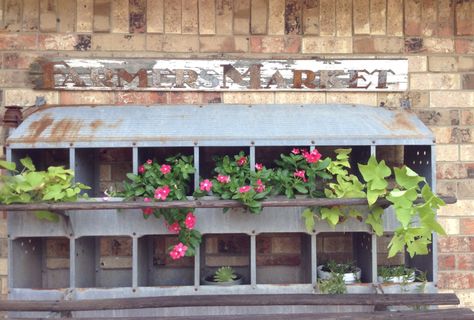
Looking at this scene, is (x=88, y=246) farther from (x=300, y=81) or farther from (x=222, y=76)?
(x=300, y=81)

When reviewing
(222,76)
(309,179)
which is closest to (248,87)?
(222,76)

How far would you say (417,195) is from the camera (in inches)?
110

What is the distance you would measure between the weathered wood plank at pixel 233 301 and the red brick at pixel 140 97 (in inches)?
52.6

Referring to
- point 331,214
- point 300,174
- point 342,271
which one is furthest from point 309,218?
point 342,271

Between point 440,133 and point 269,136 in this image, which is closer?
point 269,136

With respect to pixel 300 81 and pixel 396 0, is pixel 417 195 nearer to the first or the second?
pixel 300 81

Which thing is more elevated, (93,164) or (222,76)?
(222,76)

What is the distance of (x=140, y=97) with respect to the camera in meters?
3.42

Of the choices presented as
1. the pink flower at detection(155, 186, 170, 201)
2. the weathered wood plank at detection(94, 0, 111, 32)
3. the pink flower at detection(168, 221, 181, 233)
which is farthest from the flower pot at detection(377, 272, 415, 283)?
the weathered wood plank at detection(94, 0, 111, 32)

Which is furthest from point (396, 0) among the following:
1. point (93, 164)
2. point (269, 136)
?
point (93, 164)

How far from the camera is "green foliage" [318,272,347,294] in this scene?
302cm

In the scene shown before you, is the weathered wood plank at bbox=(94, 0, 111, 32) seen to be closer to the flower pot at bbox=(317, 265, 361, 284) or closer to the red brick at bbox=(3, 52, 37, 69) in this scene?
the red brick at bbox=(3, 52, 37, 69)

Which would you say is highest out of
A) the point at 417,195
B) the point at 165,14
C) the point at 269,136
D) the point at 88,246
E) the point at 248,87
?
the point at 165,14

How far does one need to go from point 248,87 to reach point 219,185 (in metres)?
0.87
